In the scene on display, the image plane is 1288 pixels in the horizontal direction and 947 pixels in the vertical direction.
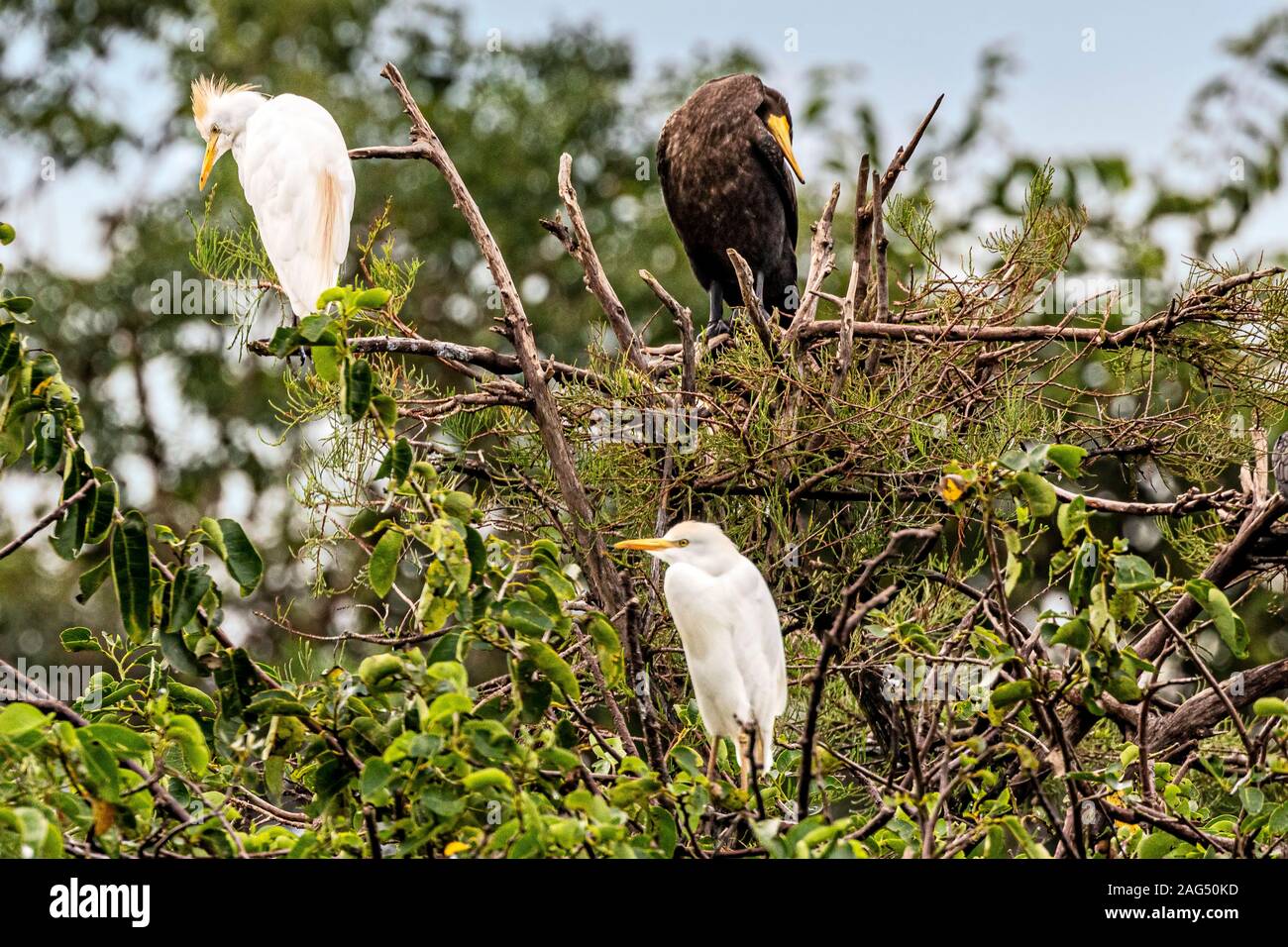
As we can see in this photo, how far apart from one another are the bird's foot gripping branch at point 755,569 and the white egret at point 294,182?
0.18 metres

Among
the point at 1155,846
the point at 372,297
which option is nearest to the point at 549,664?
the point at 372,297

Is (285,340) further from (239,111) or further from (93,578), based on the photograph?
(239,111)

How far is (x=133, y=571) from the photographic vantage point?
6.53ft

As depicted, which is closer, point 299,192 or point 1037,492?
point 1037,492

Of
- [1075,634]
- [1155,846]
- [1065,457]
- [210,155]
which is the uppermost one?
[210,155]

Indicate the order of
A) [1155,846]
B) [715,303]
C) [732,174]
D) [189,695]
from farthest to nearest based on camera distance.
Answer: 1. [715,303]
2. [732,174]
3. [189,695]
4. [1155,846]

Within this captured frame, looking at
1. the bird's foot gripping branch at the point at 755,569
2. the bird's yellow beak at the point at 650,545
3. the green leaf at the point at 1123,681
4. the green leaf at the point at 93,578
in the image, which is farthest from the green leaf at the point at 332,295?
the green leaf at the point at 1123,681

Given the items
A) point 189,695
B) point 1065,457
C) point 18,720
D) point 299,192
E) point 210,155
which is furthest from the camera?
point 210,155

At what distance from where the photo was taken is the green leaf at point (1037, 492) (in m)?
1.91

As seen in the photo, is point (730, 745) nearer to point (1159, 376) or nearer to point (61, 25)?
point (1159, 376)

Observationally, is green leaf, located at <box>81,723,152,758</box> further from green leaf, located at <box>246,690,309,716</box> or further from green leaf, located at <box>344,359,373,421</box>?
green leaf, located at <box>344,359,373,421</box>

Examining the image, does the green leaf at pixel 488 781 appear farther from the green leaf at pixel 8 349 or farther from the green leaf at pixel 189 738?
the green leaf at pixel 8 349

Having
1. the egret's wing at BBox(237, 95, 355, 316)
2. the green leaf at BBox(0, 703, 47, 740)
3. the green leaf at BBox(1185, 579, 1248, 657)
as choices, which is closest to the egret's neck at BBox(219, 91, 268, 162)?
the egret's wing at BBox(237, 95, 355, 316)

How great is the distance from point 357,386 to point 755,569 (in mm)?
762
